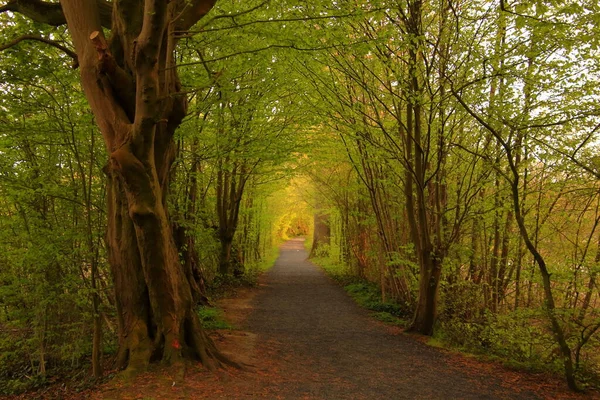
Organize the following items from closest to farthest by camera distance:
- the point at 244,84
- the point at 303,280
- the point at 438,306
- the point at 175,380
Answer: the point at 175,380 → the point at 438,306 → the point at 244,84 → the point at 303,280

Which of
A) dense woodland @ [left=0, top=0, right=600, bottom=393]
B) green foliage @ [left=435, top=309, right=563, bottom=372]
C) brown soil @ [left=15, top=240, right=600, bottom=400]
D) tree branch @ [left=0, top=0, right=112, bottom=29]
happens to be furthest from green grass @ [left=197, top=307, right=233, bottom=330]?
tree branch @ [left=0, top=0, right=112, bottom=29]

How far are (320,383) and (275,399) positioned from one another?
963 millimetres

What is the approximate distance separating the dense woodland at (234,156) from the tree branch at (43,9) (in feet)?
0.05

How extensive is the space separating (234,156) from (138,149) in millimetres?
5174

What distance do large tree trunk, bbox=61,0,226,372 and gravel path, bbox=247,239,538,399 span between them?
5.30ft

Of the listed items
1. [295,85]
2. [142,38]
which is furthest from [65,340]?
[295,85]

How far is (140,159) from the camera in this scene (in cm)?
450

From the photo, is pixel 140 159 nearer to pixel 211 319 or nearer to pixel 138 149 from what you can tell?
pixel 138 149

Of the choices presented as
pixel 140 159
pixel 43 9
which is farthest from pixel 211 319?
pixel 43 9

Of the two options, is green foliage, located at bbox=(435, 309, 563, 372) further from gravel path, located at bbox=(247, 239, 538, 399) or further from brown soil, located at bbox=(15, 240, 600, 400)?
gravel path, located at bbox=(247, 239, 538, 399)

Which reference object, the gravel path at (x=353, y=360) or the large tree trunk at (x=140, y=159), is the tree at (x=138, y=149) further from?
the gravel path at (x=353, y=360)

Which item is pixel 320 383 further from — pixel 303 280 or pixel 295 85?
pixel 303 280

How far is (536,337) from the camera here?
5781 mm

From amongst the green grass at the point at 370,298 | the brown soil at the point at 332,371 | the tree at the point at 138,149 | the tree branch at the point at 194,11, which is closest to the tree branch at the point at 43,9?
the tree at the point at 138,149
